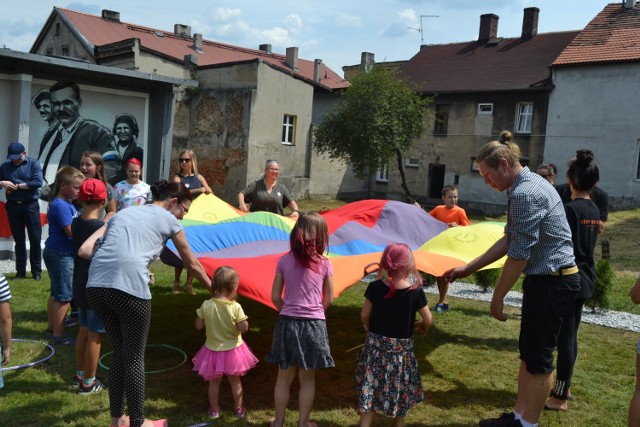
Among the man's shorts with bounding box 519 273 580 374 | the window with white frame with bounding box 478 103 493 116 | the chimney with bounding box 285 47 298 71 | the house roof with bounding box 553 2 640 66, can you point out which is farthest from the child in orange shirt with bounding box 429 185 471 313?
the chimney with bounding box 285 47 298 71

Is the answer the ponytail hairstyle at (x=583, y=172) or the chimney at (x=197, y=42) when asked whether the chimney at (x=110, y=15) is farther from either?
the ponytail hairstyle at (x=583, y=172)

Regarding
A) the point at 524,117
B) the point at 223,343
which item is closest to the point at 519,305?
the point at 223,343

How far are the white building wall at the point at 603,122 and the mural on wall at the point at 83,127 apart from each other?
60.2 feet

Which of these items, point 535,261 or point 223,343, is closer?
point 535,261

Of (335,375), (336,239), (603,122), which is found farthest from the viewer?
(603,122)

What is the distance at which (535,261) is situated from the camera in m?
3.64

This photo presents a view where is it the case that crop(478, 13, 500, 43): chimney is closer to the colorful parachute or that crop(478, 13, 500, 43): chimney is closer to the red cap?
the colorful parachute

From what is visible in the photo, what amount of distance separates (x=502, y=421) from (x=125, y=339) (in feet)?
8.61

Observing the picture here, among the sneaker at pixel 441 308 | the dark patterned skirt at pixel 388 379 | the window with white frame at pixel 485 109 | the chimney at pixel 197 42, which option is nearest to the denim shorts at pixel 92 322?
the dark patterned skirt at pixel 388 379

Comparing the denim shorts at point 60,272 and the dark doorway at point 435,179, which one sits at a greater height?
the dark doorway at point 435,179

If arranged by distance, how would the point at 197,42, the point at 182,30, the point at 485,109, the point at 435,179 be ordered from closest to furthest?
the point at 485,109 → the point at 435,179 → the point at 197,42 → the point at 182,30

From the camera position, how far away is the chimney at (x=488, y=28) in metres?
30.6

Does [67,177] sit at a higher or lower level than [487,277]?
higher

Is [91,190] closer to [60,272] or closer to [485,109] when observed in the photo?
[60,272]
